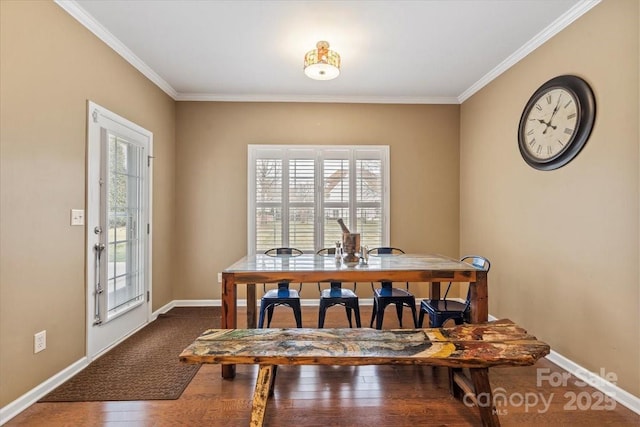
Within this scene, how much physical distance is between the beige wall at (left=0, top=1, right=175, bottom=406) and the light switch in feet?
0.16

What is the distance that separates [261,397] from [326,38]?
108 inches

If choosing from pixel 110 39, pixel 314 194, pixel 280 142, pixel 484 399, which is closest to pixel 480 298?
pixel 484 399

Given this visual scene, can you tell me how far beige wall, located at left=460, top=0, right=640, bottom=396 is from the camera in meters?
1.97

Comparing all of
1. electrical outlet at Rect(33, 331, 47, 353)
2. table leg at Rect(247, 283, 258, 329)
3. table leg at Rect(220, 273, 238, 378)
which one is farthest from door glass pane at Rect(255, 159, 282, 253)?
electrical outlet at Rect(33, 331, 47, 353)

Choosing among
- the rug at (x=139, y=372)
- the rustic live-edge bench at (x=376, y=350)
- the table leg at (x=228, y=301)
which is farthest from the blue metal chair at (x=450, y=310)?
the rug at (x=139, y=372)

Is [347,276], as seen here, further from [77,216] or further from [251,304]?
[77,216]

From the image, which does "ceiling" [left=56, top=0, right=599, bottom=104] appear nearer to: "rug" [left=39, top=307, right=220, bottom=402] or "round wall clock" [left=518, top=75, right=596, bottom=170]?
"round wall clock" [left=518, top=75, right=596, bottom=170]

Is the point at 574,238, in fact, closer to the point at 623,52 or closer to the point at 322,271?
the point at 623,52

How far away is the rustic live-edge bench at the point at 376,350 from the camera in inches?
61.8

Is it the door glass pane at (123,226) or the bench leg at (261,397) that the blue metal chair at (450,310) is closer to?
the bench leg at (261,397)

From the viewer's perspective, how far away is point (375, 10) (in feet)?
7.65

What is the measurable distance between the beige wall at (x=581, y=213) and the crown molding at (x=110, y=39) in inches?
147

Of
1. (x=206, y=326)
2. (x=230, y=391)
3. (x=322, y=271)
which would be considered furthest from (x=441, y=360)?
(x=206, y=326)

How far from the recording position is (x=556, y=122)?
2.49m
